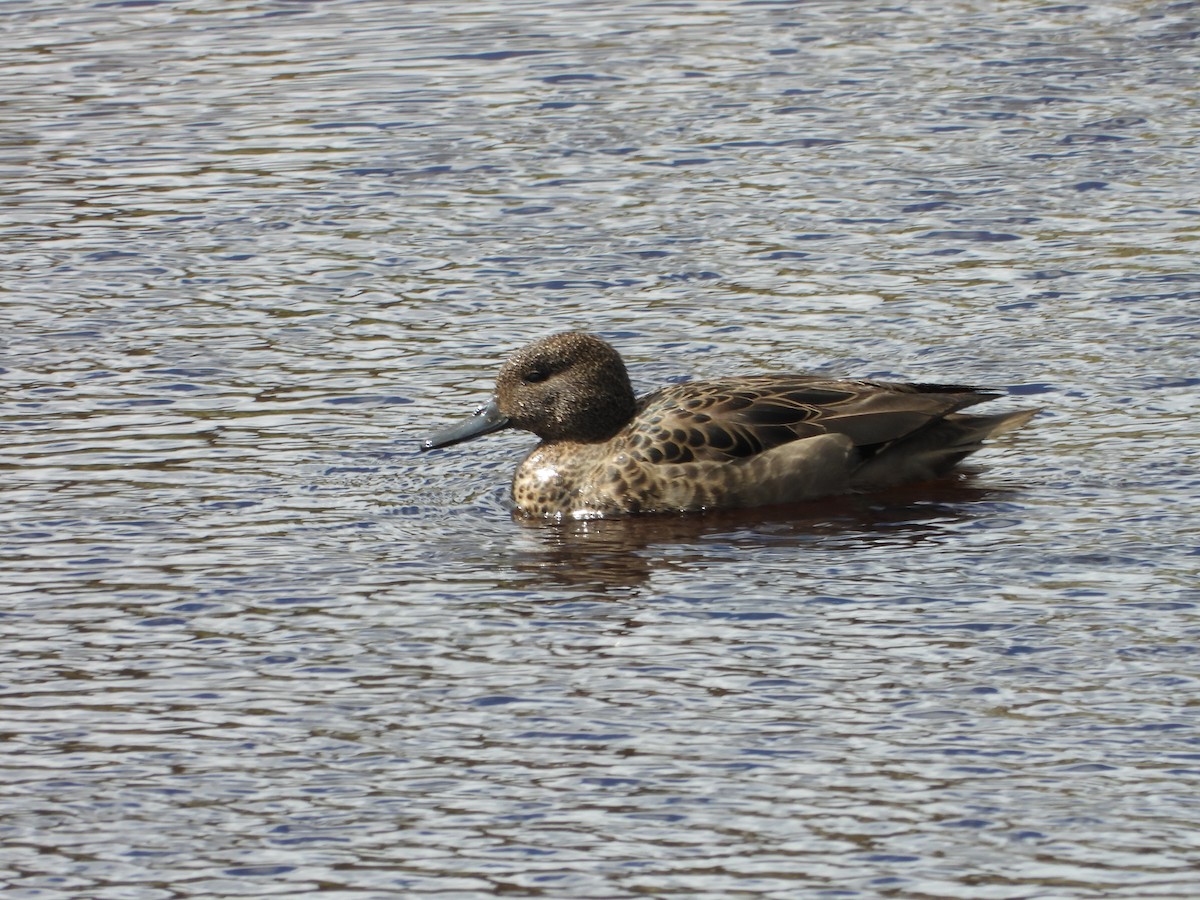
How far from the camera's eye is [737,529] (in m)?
9.99

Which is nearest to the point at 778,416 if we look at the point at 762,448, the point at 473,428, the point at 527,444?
the point at 762,448

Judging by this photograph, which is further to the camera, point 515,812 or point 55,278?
point 55,278

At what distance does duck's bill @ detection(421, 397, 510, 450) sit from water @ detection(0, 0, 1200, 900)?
0.64 feet

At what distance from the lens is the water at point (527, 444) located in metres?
6.86

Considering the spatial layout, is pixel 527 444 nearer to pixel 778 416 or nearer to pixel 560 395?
pixel 560 395

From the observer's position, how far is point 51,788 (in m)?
7.21

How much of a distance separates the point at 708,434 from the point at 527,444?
66.1 inches

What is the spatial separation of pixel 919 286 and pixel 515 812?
6.67 m

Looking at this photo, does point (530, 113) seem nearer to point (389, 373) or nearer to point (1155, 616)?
point (389, 373)

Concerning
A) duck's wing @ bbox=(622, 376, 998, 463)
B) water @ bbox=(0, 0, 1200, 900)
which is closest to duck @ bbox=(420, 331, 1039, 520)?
duck's wing @ bbox=(622, 376, 998, 463)

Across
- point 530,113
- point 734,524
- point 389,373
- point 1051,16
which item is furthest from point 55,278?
point 1051,16

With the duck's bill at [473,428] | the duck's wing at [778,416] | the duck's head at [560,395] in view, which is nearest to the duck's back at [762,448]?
the duck's wing at [778,416]

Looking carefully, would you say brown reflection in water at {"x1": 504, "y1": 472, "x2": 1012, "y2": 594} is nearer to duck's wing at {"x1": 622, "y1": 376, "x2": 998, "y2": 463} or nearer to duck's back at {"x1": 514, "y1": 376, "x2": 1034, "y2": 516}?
duck's back at {"x1": 514, "y1": 376, "x2": 1034, "y2": 516}

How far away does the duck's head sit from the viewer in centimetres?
1077
